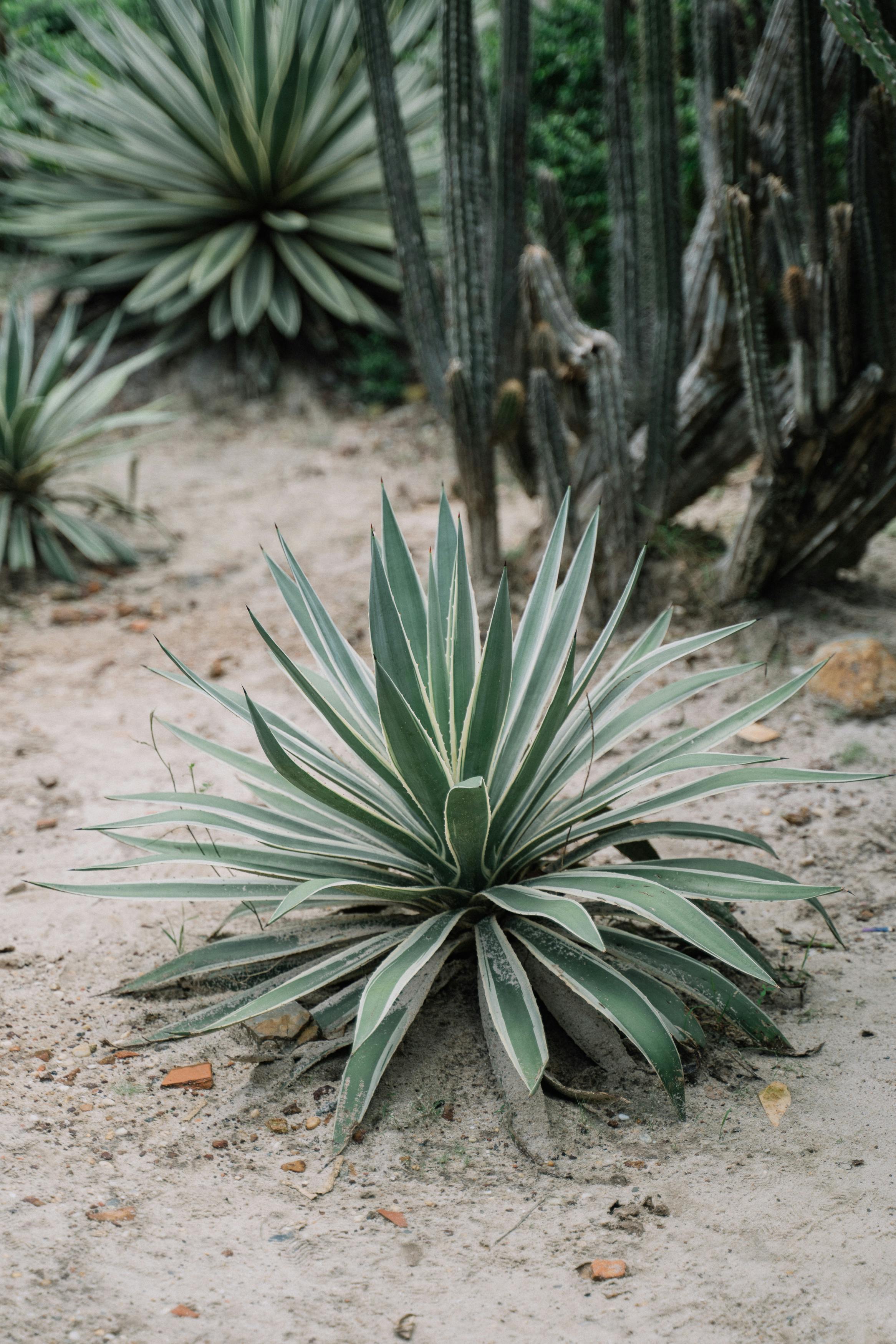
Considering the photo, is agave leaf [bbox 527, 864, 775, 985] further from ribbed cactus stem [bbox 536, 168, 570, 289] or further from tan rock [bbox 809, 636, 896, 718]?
ribbed cactus stem [bbox 536, 168, 570, 289]

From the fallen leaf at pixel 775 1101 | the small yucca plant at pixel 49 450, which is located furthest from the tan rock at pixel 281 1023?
the small yucca plant at pixel 49 450

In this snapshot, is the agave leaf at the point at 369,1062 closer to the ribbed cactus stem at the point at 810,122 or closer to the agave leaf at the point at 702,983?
the agave leaf at the point at 702,983

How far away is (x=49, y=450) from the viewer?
4.92 meters

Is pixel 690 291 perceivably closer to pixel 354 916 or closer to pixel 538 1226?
pixel 354 916

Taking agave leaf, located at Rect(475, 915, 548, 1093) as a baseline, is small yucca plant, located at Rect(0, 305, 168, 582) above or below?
above

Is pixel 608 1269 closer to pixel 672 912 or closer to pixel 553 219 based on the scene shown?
pixel 672 912

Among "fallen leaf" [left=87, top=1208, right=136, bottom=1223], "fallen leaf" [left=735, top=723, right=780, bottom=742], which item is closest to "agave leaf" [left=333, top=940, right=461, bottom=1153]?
"fallen leaf" [left=87, top=1208, right=136, bottom=1223]

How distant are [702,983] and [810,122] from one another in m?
2.44

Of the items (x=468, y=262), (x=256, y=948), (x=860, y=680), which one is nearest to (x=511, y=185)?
(x=468, y=262)

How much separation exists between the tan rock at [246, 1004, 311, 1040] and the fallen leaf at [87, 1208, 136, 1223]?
51cm

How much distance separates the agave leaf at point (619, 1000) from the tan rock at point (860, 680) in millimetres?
1596

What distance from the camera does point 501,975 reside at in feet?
6.71

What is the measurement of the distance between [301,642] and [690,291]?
1939 mm

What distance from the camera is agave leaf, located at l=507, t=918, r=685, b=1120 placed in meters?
1.88
